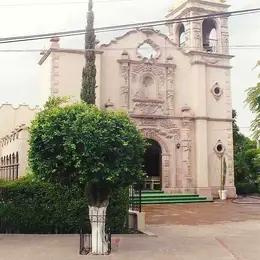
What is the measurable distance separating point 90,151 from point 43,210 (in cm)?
409

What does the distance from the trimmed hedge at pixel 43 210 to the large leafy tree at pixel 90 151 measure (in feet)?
8.77

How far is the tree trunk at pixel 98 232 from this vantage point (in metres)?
8.91

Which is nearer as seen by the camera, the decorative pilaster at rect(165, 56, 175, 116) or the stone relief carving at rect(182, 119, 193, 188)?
the stone relief carving at rect(182, 119, 193, 188)

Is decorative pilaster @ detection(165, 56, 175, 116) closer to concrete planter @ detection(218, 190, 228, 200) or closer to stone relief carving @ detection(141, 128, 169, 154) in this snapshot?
stone relief carving @ detection(141, 128, 169, 154)

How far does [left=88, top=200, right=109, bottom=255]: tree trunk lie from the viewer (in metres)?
8.91

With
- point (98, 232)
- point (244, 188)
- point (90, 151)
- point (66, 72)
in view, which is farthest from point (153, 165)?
point (90, 151)

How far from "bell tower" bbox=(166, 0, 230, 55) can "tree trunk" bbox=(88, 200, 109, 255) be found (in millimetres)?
19221

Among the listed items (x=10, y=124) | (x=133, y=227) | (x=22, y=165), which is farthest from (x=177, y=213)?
(x=10, y=124)

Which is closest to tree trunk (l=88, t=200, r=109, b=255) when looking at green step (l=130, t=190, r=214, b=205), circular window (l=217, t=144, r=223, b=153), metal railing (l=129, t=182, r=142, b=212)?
metal railing (l=129, t=182, r=142, b=212)

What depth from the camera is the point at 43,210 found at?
468 inches

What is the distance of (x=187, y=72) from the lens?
87.4ft

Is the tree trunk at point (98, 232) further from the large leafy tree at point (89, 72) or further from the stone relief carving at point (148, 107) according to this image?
the stone relief carving at point (148, 107)

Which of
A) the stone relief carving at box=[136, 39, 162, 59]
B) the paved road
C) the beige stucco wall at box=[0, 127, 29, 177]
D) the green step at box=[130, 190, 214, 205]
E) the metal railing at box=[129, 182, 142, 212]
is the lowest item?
the paved road

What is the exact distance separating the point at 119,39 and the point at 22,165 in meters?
9.98
